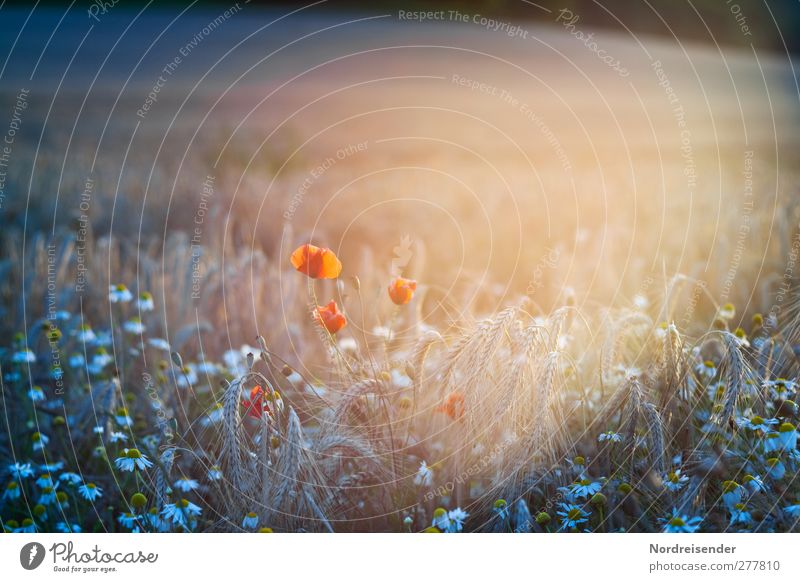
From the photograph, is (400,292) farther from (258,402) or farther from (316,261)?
(258,402)

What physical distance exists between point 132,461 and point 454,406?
0.79 metres

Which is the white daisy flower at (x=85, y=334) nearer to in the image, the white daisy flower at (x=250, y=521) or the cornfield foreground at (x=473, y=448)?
the cornfield foreground at (x=473, y=448)

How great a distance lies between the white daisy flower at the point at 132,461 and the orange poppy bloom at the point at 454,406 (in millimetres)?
735

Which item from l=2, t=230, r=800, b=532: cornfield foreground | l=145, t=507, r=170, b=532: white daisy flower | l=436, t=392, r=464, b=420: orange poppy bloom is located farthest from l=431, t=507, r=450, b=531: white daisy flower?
l=145, t=507, r=170, b=532: white daisy flower

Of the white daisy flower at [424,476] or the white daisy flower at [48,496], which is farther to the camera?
the white daisy flower at [48,496]

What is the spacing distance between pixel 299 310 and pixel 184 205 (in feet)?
3.61

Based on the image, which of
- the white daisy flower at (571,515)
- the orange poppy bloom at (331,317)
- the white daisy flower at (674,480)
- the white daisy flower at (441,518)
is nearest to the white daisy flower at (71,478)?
the orange poppy bloom at (331,317)

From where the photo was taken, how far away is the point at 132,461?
1.89 meters

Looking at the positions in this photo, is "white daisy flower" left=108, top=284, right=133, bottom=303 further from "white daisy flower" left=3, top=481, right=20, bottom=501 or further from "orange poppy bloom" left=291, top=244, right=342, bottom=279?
"orange poppy bloom" left=291, top=244, right=342, bottom=279

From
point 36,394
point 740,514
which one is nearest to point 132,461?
point 36,394

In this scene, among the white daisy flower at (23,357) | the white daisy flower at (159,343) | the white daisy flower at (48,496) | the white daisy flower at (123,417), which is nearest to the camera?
the white daisy flower at (48,496)

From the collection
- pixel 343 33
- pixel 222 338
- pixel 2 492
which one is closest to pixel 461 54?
pixel 343 33

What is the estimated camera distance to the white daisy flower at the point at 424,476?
189 cm
